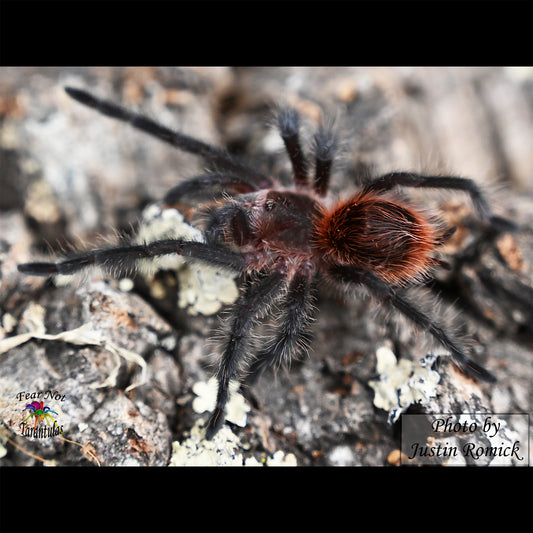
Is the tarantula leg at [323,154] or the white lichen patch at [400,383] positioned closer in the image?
the white lichen patch at [400,383]

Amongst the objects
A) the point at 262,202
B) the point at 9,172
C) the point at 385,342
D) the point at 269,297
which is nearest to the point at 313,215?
the point at 262,202

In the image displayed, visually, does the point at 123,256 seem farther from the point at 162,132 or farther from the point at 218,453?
the point at 218,453

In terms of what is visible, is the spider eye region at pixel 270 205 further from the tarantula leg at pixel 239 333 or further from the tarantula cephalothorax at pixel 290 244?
the tarantula leg at pixel 239 333

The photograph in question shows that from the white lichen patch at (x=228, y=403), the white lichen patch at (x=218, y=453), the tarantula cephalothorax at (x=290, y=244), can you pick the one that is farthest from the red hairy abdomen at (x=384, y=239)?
the white lichen patch at (x=218, y=453)

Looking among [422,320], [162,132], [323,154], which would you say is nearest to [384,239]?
[422,320]

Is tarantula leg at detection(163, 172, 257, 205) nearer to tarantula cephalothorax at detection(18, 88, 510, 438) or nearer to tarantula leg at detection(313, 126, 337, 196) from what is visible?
tarantula cephalothorax at detection(18, 88, 510, 438)

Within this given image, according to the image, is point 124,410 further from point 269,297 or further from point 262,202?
point 262,202

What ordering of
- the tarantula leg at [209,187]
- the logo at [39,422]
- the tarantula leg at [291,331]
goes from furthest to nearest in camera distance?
1. the tarantula leg at [209,187]
2. the tarantula leg at [291,331]
3. the logo at [39,422]
